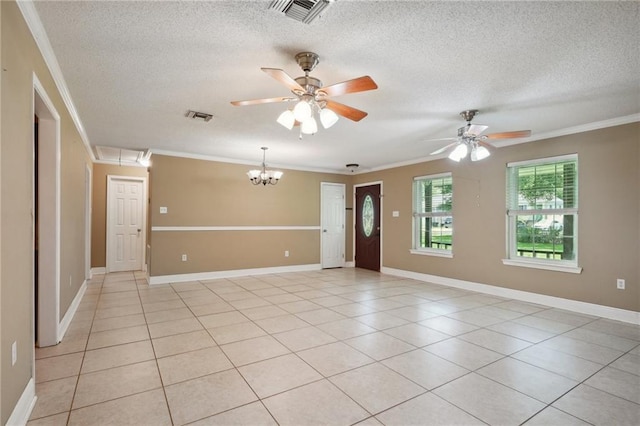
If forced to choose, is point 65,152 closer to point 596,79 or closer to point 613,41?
point 613,41

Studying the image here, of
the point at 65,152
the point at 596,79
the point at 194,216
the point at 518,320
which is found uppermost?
the point at 596,79

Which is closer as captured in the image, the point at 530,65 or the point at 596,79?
the point at 530,65

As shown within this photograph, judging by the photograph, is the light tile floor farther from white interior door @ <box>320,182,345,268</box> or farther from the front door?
white interior door @ <box>320,182,345,268</box>

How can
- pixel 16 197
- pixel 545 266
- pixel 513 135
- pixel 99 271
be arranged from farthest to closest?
pixel 99 271, pixel 545 266, pixel 513 135, pixel 16 197

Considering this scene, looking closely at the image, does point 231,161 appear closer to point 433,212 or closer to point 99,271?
point 99,271

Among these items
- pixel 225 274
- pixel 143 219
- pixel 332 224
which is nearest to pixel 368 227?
pixel 332 224

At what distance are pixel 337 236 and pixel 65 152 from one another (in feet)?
18.4

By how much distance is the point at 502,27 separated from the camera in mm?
2006

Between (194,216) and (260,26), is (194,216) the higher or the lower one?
the lower one

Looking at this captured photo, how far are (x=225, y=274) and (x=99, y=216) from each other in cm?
291

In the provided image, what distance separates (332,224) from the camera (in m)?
7.75

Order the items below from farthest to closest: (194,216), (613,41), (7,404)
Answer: (194,216) → (613,41) → (7,404)

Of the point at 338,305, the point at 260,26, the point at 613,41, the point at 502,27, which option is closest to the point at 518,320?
the point at 338,305

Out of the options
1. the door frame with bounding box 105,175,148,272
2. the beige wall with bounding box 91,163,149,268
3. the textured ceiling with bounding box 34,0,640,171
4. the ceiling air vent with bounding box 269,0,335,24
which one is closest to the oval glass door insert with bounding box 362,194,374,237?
the textured ceiling with bounding box 34,0,640,171
